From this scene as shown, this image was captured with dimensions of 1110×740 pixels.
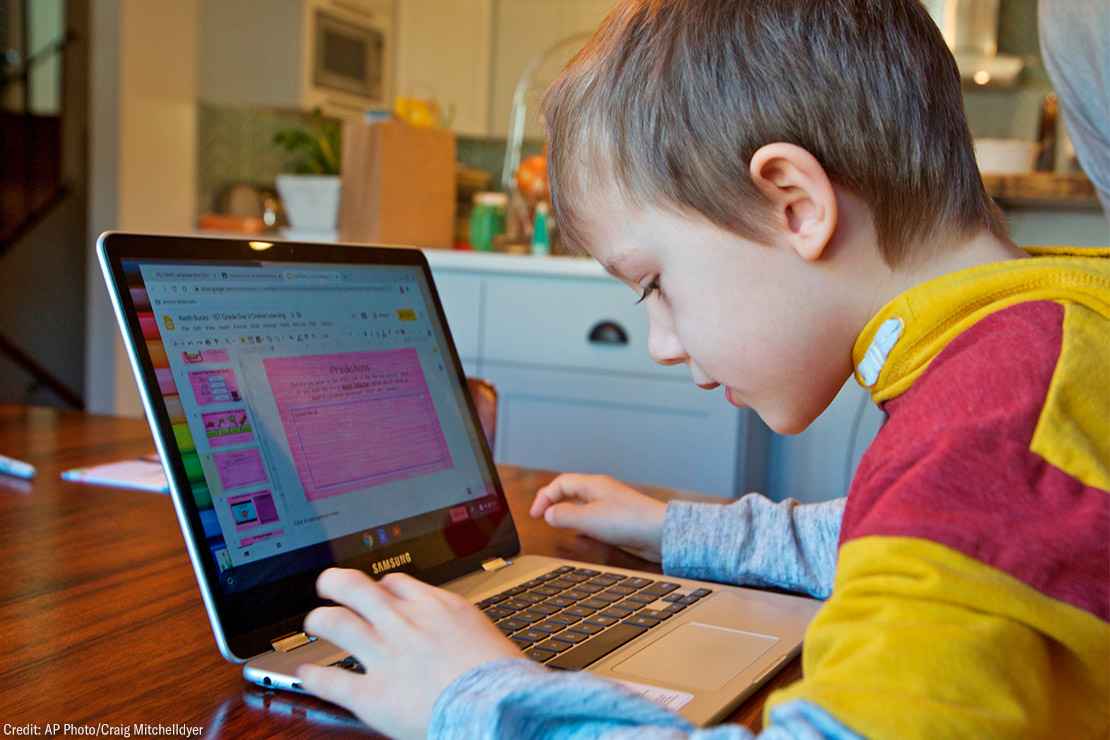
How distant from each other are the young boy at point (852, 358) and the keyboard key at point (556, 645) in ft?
0.32

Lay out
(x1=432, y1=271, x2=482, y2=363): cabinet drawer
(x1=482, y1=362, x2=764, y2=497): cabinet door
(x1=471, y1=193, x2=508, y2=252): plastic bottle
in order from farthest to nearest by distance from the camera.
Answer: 1. (x1=471, y1=193, x2=508, y2=252): plastic bottle
2. (x1=432, y1=271, x2=482, y2=363): cabinet drawer
3. (x1=482, y1=362, x2=764, y2=497): cabinet door

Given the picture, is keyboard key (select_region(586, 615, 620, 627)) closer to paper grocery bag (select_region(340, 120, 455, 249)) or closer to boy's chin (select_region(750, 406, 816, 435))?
boy's chin (select_region(750, 406, 816, 435))

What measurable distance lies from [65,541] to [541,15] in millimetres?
3887

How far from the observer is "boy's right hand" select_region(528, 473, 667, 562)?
0.95 metres

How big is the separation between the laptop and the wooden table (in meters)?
0.03

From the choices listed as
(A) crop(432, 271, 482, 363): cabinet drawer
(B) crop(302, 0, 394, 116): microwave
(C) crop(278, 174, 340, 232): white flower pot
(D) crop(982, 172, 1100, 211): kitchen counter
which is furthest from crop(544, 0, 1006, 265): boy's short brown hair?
(B) crop(302, 0, 394, 116): microwave

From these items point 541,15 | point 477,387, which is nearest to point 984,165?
point 541,15

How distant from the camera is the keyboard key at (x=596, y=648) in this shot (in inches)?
26.2

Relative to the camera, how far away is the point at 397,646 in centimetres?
59

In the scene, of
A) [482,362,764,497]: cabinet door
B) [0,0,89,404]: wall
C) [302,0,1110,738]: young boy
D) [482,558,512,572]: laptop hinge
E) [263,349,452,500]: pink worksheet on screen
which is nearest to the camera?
[302,0,1110,738]: young boy

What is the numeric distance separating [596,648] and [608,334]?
202 cm

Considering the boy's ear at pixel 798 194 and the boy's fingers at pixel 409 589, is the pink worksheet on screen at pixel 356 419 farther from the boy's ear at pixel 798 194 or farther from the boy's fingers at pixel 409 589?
the boy's ear at pixel 798 194

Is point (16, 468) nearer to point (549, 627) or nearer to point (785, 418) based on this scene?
point (549, 627)

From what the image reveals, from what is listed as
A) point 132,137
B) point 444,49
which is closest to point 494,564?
point 132,137
